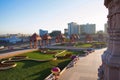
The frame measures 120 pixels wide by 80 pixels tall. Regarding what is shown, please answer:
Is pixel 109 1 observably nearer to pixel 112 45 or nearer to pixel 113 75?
pixel 112 45

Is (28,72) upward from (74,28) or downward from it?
downward

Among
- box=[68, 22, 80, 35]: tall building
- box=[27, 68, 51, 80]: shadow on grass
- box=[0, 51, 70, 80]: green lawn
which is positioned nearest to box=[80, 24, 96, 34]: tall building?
box=[68, 22, 80, 35]: tall building

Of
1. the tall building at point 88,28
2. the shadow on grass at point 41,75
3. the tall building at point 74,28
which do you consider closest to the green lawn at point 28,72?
the shadow on grass at point 41,75

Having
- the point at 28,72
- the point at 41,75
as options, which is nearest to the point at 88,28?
the point at 28,72

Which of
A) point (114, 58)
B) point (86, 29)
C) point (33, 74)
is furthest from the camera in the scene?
point (86, 29)

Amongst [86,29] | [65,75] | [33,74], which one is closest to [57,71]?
[65,75]

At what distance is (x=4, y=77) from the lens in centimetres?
1684

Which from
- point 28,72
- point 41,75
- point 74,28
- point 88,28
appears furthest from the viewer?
point 88,28

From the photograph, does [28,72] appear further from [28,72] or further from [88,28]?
[88,28]

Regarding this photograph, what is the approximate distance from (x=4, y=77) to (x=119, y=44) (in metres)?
14.4

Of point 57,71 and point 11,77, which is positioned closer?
point 57,71

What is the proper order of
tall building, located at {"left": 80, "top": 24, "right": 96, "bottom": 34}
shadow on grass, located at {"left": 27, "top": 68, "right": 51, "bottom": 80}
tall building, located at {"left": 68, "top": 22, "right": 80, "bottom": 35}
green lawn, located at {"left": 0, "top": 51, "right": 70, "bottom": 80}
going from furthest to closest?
tall building, located at {"left": 80, "top": 24, "right": 96, "bottom": 34} < tall building, located at {"left": 68, "top": 22, "right": 80, "bottom": 35} < green lawn, located at {"left": 0, "top": 51, "right": 70, "bottom": 80} < shadow on grass, located at {"left": 27, "top": 68, "right": 51, "bottom": 80}

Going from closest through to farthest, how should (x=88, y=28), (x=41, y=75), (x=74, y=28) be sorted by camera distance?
(x=41, y=75) < (x=74, y=28) < (x=88, y=28)

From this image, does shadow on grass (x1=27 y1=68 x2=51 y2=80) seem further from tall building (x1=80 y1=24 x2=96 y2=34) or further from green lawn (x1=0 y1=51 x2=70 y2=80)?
tall building (x1=80 y1=24 x2=96 y2=34)
